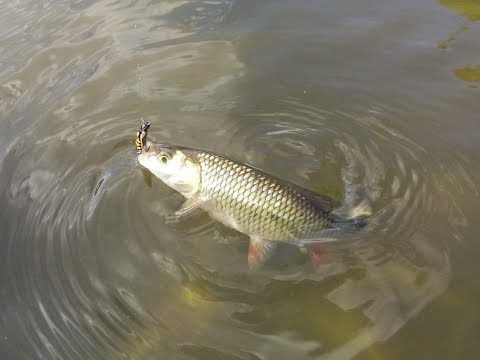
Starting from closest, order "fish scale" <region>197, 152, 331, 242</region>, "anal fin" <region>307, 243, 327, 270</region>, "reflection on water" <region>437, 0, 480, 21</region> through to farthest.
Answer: "fish scale" <region>197, 152, 331, 242</region>
"anal fin" <region>307, 243, 327, 270</region>
"reflection on water" <region>437, 0, 480, 21</region>

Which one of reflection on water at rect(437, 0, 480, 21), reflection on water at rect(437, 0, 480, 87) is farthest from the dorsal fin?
reflection on water at rect(437, 0, 480, 21)

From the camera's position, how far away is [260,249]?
9.98ft

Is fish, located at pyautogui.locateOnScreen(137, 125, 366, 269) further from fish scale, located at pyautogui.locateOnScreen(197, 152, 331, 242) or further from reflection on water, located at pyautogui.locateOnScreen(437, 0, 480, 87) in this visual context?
reflection on water, located at pyautogui.locateOnScreen(437, 0, 480, 87)

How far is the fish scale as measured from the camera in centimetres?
284

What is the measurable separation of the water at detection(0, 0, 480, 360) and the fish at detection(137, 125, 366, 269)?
182mm

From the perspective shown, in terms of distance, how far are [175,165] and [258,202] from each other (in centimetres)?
62

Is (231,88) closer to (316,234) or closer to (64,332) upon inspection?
(316,234)

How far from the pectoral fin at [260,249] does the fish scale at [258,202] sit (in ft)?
0.17

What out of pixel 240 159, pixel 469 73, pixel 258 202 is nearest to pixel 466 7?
pixel 469 73

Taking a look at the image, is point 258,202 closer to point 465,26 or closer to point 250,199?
point 250,199

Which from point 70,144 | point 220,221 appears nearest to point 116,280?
point 220,221

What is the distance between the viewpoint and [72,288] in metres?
3.18

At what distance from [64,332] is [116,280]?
440mm

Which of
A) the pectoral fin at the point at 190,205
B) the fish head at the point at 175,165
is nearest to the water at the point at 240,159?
the pectoral fin at the point at 190,205
